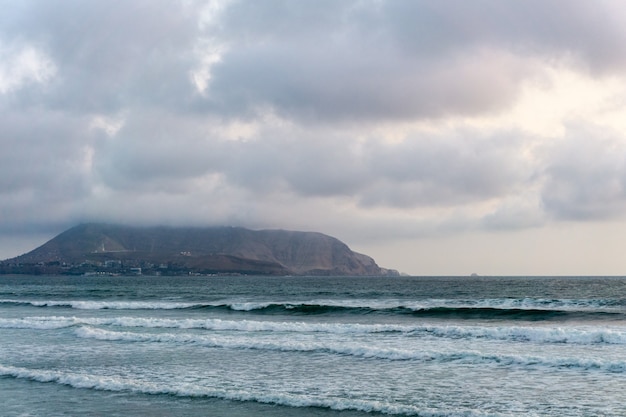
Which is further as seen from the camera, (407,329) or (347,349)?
(407,329)

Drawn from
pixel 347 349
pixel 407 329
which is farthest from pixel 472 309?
→ pixel 347 349

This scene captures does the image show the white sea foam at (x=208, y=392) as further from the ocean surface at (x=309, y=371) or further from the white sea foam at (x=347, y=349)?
the white sea foam at (x=347, y=349)

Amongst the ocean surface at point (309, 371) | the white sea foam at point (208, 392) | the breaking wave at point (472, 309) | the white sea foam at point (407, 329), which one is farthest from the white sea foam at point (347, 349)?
the breaking wave at point (472, 309)

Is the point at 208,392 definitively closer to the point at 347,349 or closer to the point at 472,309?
the point at 347,349

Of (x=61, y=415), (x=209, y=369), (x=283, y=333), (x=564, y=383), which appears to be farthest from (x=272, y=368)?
(x=283, y=333)

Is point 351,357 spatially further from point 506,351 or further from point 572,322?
point 572,322

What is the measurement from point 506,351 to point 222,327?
16.9 m

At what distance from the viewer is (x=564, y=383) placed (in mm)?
17672

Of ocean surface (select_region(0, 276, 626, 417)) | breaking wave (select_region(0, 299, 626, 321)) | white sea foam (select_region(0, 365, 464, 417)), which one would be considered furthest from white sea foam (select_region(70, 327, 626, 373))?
breaking wave (select_region(0, 299, 626, 321))

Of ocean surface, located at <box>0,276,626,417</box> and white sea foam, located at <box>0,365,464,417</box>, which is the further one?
ocean surface, located at <box>0,276,626,417</box>

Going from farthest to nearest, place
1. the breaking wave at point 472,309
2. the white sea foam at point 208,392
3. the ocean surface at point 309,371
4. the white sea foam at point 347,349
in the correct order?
the breaking wave at point 472,309, the white sea foam at point 347,349, the ocean surface at point 309,371, the white sea foam at point 208,392

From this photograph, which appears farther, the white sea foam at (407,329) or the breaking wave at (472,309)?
the breaking wave at (472,309)

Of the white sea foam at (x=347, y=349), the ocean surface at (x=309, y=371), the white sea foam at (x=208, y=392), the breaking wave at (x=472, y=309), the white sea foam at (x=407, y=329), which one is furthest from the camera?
the breaking wave at (x=472, y=309)

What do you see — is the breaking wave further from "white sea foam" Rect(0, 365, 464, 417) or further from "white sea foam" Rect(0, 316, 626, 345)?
"white sea foam" Rect(0, 365, 464, 417)
